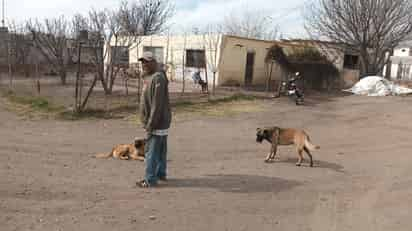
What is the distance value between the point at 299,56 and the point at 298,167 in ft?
59.1

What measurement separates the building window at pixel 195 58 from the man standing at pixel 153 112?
18.5m

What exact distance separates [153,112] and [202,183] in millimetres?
1288

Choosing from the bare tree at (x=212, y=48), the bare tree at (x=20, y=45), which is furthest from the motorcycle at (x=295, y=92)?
the bare tree at (x=20, y=45)

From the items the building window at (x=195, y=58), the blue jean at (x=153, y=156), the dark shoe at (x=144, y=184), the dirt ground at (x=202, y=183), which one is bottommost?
the dirt ground at (x=202, y=183)

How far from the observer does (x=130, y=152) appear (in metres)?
6.91

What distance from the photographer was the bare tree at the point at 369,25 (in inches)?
961

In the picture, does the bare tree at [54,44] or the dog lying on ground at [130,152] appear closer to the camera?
A: the dog lying on ground at [130,152]

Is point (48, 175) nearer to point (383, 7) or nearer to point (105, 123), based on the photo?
point (105, 123)

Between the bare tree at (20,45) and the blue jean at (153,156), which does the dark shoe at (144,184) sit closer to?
the blue jean at (153,156)

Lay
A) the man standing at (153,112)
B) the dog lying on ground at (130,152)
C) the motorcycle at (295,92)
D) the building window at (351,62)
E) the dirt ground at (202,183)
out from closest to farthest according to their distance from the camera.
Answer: the dirt ground at (202,183), the man standing at (153,112), the dog lying on ground at (130,152), the motorcycle at (295,92), the building window at (351,62)

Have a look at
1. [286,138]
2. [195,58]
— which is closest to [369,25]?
[195,58]

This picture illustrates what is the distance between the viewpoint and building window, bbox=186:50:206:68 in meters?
23.7

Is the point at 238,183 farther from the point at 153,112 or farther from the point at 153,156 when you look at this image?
the point at 153,112

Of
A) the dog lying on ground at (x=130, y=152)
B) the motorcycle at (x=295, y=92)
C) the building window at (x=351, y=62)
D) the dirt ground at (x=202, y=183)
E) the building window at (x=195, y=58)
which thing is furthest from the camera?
the building window at (x=351, y=62)
